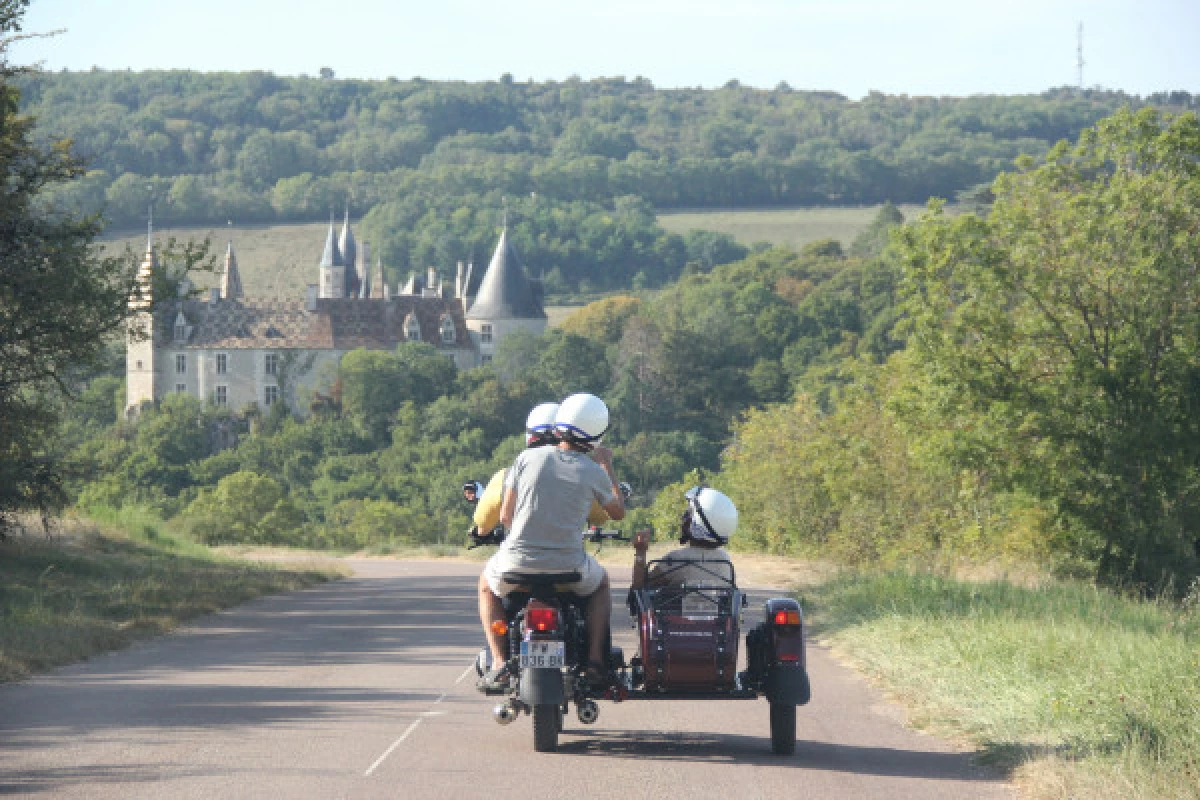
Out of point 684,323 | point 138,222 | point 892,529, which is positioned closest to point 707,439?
point 684,323

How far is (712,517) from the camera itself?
29.6 ft

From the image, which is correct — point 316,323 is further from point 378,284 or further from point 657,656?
point 657,656

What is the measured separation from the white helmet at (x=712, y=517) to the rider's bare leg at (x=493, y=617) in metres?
1.09

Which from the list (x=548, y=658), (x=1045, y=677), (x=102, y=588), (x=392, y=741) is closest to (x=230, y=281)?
(x=102, y=588)

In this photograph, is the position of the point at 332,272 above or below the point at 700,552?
above

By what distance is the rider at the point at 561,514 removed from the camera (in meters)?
8.52

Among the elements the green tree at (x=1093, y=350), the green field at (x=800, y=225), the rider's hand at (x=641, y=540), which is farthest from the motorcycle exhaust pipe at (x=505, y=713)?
the green field at (x=800, y=225)

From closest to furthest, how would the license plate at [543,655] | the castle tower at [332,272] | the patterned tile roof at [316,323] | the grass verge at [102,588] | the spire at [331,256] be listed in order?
the license plate at [543,655] → the grass verge at [102,588] → the patterned tile roof at [316,323] → the castle tower at [332,272] → the spire at [331,256]

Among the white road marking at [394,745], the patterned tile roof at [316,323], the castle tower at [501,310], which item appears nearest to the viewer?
the white road marking at [394,745]

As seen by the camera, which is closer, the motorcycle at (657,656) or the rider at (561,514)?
the motorcycle at (657,656)

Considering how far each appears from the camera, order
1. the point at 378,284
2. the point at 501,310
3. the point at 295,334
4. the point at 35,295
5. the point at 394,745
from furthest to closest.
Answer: the point at 378,284
the point at 501,310
the point at 295,334
the point at 35,295
the point at 394,745

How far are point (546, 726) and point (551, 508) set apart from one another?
1066 mm

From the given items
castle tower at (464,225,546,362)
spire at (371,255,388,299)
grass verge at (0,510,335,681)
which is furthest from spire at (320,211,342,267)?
grass verge at (0,510,335,681)

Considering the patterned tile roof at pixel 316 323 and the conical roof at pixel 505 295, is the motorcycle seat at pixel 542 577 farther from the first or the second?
the conical roof at pixel 505 295
